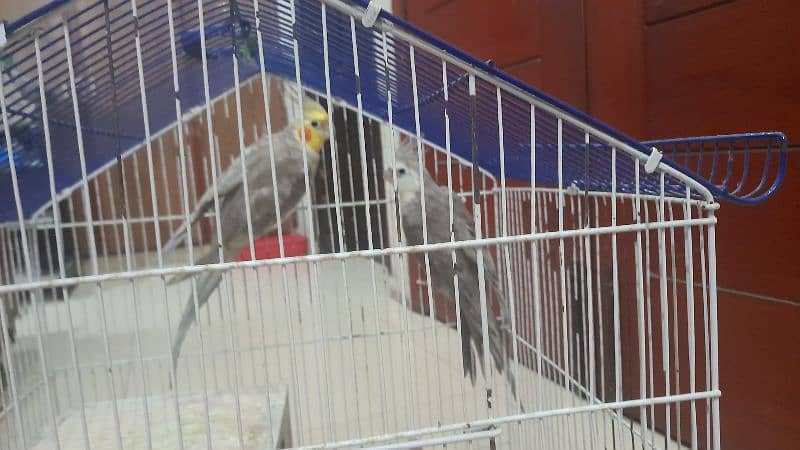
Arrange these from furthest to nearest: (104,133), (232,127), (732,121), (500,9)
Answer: (232,127) → (500,9) → (104,133) → (732,121)

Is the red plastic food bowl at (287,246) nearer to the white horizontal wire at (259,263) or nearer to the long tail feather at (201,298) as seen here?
the long tail feather at (201,298)

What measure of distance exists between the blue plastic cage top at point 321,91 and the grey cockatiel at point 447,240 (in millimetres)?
78

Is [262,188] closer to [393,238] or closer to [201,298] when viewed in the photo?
[201,298]

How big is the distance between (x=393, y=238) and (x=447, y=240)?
0.50 m

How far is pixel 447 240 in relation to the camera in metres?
0.78

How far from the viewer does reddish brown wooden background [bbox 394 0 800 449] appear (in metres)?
0.65

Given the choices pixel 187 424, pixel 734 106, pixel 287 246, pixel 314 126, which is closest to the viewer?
pixel 734 106

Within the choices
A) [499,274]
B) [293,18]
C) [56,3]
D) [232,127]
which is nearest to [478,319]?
[499,274]

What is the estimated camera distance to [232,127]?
187 centimetres

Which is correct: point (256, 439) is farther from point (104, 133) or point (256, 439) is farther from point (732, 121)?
point (732, 121)

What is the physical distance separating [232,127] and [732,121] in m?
1.50

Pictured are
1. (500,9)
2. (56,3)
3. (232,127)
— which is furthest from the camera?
(232,127)

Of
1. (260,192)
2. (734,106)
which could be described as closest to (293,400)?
(260,192)

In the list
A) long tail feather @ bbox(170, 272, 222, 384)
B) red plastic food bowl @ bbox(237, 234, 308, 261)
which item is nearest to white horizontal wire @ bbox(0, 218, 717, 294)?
long tail feather @ bbox(170, 272, 222, 384)
